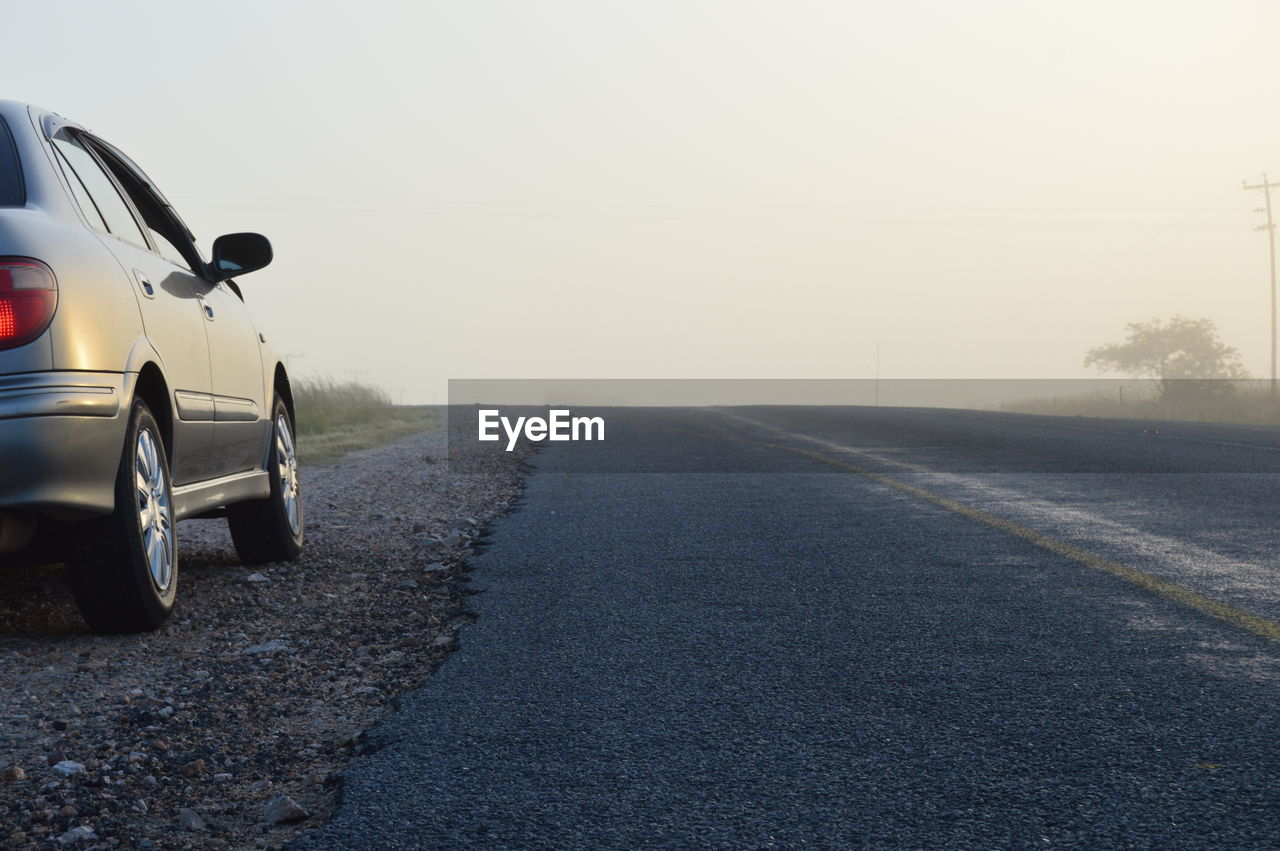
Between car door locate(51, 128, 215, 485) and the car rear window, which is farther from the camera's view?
car door locate(51, 128, 215, 485)

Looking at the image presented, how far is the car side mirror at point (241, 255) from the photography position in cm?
586

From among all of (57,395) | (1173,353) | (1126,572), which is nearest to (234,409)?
(57,395)

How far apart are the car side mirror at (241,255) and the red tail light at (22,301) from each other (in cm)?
201

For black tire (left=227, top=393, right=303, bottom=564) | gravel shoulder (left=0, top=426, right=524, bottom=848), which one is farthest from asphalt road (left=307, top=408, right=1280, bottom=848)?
black tire (left=227, top=393, right=303, bottom=564)

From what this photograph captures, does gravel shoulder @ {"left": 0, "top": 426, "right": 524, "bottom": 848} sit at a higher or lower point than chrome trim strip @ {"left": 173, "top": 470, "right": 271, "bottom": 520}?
lower

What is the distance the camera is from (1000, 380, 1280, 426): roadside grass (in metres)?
31.4

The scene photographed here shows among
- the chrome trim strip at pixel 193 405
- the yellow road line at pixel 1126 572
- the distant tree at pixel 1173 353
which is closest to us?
the yellow road line at pixel 1126 572

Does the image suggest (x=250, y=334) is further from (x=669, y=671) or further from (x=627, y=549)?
(x=669, y=671)

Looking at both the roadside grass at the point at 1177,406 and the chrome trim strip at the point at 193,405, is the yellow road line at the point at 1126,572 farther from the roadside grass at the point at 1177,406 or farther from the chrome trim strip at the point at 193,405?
the roadside grass at the point at 1177,406

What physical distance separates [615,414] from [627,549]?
20.9 metres

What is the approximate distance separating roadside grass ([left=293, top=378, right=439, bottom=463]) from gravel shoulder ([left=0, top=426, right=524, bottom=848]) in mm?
8948

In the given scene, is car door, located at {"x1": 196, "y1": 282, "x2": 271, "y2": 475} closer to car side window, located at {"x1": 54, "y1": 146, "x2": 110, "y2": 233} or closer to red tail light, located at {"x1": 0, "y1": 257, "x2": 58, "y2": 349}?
car side window, located at {"x1": 54, "y1": 146, "x2": 110, "y2": 233}

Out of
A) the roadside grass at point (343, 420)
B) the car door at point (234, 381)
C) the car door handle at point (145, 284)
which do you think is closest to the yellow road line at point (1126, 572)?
the car door at point (234, 381)

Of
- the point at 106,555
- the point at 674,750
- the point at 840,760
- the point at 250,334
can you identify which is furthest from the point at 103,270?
the point at 840,760
